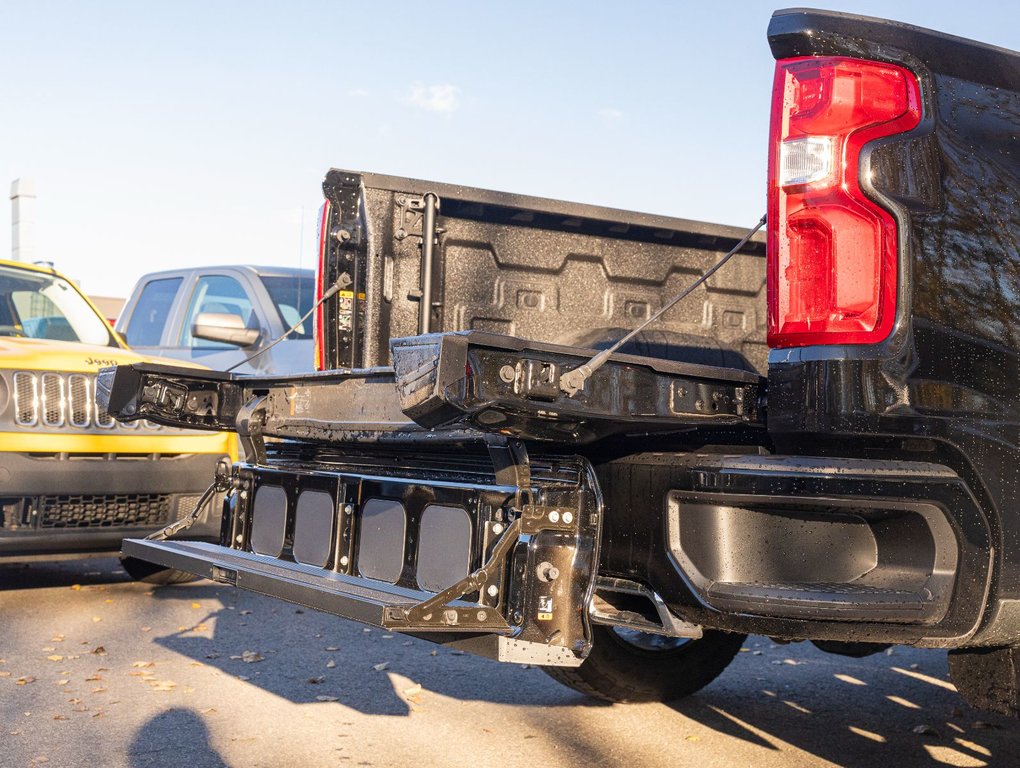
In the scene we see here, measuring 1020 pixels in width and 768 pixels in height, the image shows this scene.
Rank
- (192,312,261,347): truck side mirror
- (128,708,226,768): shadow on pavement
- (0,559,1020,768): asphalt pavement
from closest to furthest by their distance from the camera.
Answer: (128,708,226,768): shadow on pavement, (0,559,1020,768): asphalt pavement, (192,312,261,347): truck side mirror

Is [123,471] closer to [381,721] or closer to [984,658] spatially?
[381,721]

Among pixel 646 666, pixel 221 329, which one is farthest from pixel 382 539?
pixel 221 329

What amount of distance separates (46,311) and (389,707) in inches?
159

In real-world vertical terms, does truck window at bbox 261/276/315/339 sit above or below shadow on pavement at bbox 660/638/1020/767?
above

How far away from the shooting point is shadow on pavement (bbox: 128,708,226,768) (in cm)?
372

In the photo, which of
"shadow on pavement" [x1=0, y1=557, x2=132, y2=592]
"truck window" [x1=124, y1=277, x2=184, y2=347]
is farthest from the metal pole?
"truck window" [x1=124, y1=277, x2=184, y2=347]

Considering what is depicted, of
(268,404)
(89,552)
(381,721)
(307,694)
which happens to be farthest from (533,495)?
(89,552)

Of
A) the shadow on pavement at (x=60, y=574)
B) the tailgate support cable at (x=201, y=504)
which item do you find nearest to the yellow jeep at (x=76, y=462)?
the shadow on pavement at (x=60, y=574)

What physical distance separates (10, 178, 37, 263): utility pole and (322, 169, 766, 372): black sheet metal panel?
14621mm

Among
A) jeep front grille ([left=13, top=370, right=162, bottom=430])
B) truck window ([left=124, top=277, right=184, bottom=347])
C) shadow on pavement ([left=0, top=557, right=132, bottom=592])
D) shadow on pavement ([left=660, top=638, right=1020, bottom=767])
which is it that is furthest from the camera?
truck window ([left=124, top=277, right=184, bottom=347])

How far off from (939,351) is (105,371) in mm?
2817

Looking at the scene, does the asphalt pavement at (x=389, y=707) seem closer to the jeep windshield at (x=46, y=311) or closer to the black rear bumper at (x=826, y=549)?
the black rear bumper at (x=826, y=549)

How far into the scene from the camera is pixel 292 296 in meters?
8.83

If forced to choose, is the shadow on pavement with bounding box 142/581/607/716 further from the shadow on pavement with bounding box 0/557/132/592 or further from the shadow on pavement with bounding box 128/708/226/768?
the shadow on pavement with bounding box 0/557/132/592
